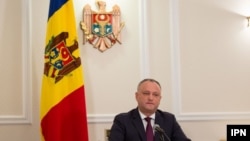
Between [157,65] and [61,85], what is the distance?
1.04 m

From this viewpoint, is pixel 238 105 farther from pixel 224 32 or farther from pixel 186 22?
pixel 186 22

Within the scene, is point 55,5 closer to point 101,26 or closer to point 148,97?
point 101,26

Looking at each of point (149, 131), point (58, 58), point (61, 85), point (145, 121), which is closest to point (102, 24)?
point (58, 58)

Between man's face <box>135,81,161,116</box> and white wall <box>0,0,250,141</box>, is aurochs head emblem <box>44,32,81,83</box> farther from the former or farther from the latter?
man's face <box>135,81,161,116</box>

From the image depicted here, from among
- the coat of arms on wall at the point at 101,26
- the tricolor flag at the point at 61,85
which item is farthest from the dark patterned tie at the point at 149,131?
the coat of arms on wall at the point at 101,26

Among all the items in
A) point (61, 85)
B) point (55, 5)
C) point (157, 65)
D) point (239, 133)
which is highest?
point (55, 5)

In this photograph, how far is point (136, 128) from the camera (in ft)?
9.28

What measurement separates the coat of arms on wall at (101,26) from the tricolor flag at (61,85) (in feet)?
1.24

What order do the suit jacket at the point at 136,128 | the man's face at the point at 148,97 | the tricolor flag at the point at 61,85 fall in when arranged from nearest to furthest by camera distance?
the suit jacket at the point at 136,128 → the man's face at the point at 148,97 → the tricolor flag at the point at 61,85

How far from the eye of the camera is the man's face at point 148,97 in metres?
2.91

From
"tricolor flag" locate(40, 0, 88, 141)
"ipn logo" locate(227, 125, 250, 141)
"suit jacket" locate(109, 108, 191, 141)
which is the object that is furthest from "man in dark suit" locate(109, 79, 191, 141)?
"tricolor flag" locate(40, 0, 88, 141)

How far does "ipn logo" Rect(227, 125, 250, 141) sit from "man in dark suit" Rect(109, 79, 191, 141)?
38 centimetres

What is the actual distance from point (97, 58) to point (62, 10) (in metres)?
0.64

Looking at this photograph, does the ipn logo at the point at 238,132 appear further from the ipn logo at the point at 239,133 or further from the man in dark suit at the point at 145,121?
the man in dark suit at the point at 145,121
